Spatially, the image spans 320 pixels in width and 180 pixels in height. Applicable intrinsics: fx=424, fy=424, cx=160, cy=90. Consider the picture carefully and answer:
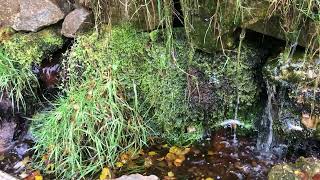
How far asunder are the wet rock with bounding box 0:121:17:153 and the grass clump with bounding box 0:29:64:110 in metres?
0.20

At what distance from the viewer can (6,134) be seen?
397 centimetres

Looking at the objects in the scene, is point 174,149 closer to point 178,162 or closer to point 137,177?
point 178,162

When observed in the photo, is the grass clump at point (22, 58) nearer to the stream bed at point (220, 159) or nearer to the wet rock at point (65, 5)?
the wet rock at point (65, 5)

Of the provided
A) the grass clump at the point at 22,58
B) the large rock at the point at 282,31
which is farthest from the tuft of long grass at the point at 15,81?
the large rock at the point at 282,31

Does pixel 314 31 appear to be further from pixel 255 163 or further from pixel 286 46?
pixel 255 163

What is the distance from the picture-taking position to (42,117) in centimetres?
382

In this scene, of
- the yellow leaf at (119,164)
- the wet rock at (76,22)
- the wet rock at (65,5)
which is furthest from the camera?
the wet rock at (65,5)

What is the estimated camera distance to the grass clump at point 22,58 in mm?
3805

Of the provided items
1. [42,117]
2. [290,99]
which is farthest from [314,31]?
[42,117]

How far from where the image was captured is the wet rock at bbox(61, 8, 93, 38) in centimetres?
374

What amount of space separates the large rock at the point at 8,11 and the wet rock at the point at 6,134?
38.3 inches

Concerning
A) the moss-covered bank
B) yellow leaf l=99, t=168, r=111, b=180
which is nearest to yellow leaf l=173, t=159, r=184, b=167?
the moss-covered bank

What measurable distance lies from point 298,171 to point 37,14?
2.64m

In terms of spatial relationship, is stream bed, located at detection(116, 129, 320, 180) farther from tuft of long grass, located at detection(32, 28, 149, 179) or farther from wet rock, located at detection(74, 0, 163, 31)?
wet rock, located at detection(74, 0, 163, 31)
